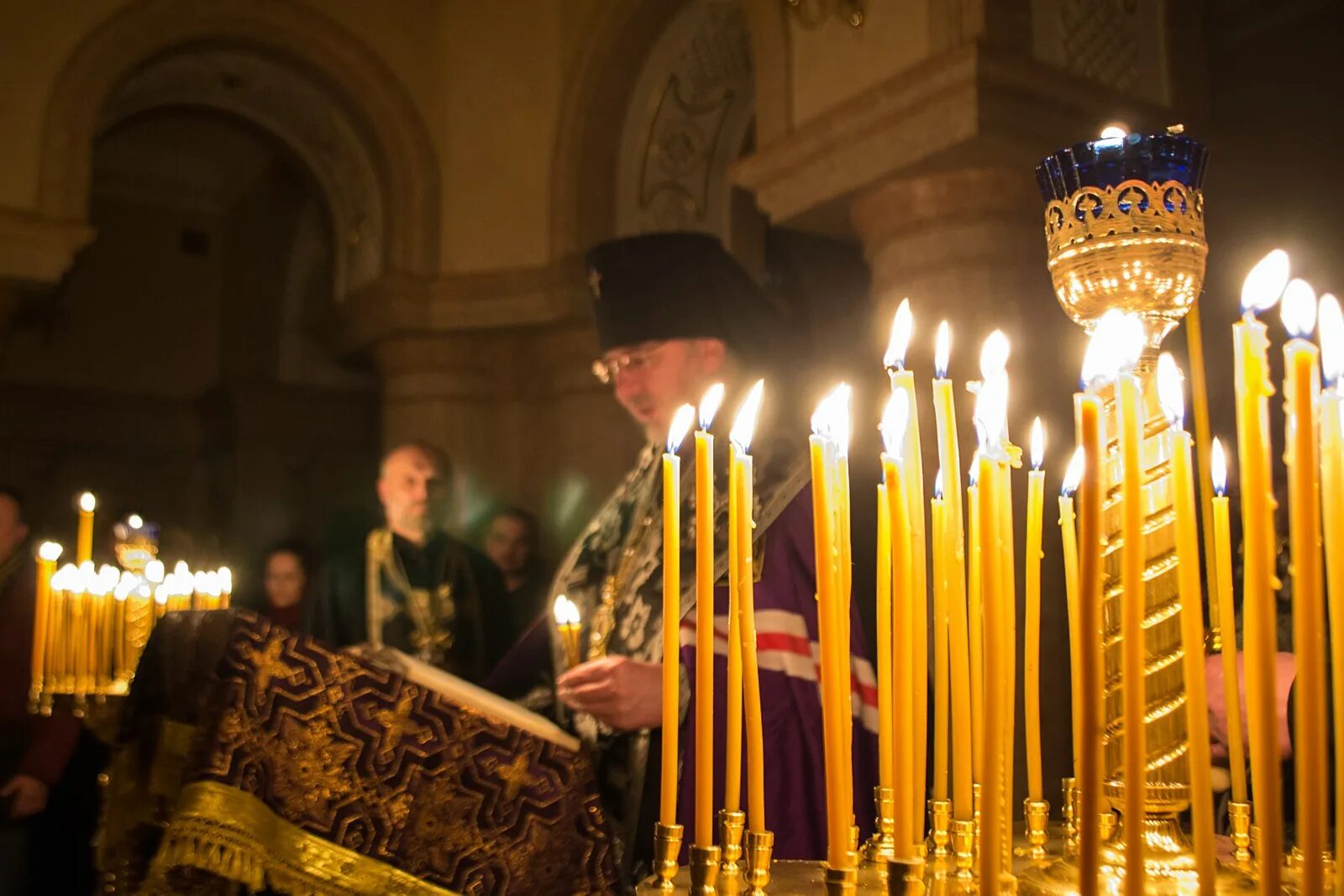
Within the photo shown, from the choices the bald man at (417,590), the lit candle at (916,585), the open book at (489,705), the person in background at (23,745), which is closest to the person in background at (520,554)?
the bald man at (417,590)

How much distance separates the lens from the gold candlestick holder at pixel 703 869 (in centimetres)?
95

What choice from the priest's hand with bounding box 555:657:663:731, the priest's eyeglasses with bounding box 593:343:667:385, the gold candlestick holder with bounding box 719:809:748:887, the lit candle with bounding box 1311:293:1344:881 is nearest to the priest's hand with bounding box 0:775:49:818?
the priest's eyeglasses with bounding box 593:343:667:385

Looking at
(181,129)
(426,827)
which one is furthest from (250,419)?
(426,827)

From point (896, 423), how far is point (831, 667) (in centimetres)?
21

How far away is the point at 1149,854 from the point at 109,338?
32.0 ft

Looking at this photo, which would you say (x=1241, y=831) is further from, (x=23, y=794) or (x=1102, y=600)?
(x=23, y=794)

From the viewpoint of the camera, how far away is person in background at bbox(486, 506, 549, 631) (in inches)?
206

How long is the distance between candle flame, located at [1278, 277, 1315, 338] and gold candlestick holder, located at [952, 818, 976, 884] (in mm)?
451

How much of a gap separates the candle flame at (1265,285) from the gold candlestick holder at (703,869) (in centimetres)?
58

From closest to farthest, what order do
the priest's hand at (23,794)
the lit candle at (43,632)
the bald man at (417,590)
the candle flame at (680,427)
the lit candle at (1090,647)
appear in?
1. the lit candle at (1090,647)
2. the candle flame at (680,427)
3. the lit candle at (43,632)
4. the priest's hand at (23,794)
5. the bald man at (417,590)

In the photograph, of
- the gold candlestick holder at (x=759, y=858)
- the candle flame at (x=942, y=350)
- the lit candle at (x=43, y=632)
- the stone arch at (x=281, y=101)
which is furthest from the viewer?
the stone arch at (x=281, y=101)

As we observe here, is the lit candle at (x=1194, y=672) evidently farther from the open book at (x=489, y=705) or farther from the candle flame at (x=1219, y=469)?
the open book at (x=489, y=705)

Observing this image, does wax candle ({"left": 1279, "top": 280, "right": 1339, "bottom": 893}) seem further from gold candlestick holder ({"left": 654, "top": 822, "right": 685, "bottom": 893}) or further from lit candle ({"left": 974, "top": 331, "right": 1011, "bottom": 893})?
gold candlestick holder ({"left": 654, "top": 822, "right": 685, "bottom": 893})

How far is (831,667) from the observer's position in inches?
34.6
